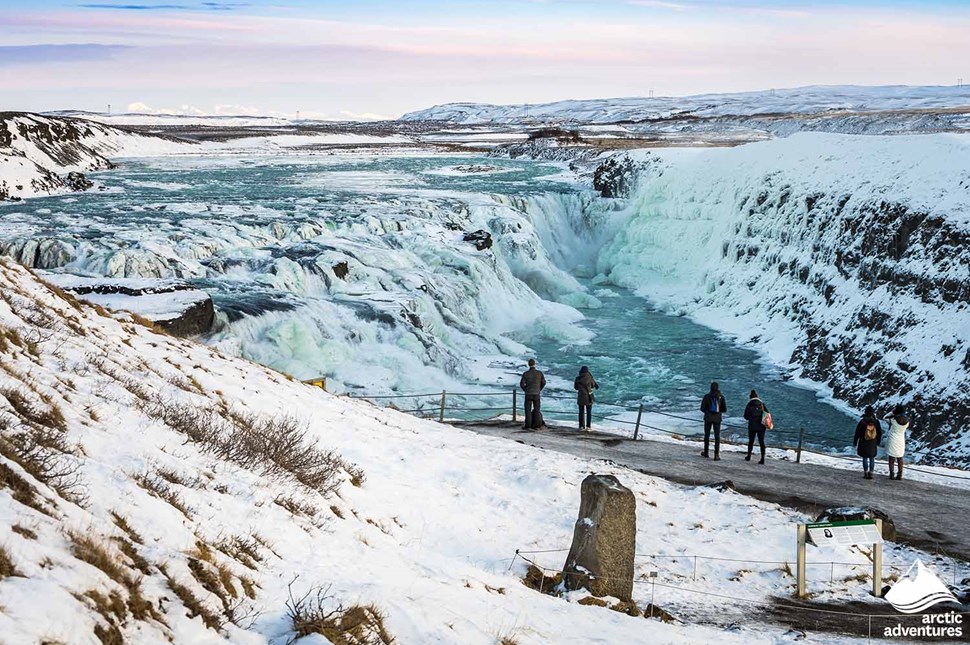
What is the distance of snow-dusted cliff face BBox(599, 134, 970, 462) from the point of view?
24344 millimetres

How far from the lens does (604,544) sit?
902cm

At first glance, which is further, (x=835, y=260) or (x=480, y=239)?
(x=480, y=239)

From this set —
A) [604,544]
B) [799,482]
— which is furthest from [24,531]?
[799,482]

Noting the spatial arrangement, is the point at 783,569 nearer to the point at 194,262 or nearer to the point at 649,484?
the point at 649,484

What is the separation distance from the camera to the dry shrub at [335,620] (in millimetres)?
5672

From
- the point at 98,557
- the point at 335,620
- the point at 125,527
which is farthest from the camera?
the point at 125,527

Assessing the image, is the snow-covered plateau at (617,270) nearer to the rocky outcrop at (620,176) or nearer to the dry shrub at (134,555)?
the rocky outcrop at (620,176)

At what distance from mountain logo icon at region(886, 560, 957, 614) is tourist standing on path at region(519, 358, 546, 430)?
869cm

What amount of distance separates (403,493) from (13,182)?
1867 inches

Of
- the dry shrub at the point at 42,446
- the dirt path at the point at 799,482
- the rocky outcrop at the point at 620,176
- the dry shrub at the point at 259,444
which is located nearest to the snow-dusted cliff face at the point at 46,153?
the rocky outcrop at the point at 620,176

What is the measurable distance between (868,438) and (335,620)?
11.9 m

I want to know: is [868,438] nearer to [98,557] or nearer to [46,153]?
[98,557]

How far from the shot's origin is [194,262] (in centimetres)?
2959

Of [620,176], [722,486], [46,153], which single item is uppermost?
[46,153]
